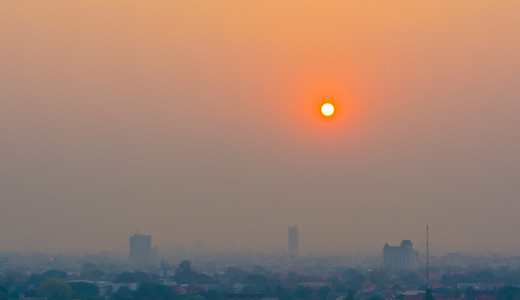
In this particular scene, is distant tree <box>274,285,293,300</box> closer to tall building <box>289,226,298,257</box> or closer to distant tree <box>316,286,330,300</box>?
distant tree <box>316,286,330,300</box>

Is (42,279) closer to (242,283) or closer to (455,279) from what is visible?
(242,283)

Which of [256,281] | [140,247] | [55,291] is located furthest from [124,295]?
[140,247]

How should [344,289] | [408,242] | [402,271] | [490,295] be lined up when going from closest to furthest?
[490,295] → [344,289] → [402,271] → [408,242]

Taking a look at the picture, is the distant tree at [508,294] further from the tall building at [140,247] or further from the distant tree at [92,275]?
the tall building at [140,247]

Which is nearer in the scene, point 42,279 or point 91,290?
point 91,290

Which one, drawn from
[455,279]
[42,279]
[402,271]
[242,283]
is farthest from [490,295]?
[402,271]

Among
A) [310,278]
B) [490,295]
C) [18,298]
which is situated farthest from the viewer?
[310,278]

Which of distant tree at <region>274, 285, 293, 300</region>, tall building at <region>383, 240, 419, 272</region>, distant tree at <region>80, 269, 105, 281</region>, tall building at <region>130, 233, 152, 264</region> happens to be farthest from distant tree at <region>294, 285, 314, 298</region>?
tall building at <region>130, 233, 152, 264</region>
